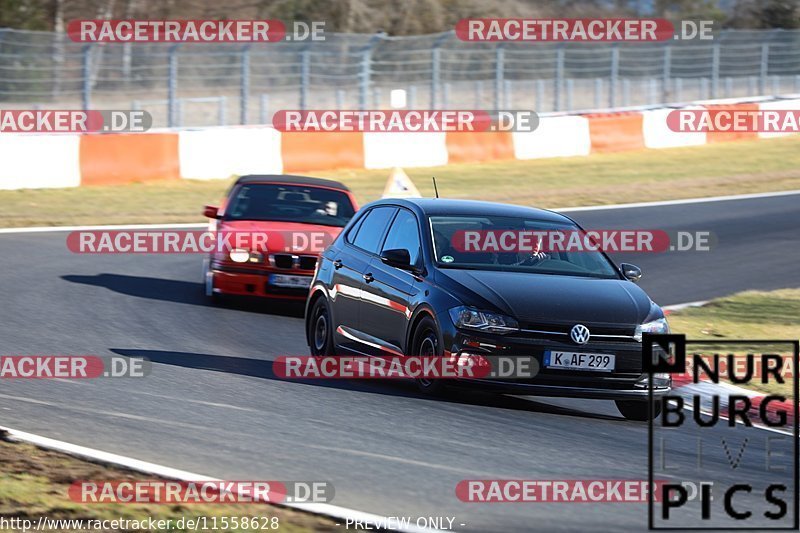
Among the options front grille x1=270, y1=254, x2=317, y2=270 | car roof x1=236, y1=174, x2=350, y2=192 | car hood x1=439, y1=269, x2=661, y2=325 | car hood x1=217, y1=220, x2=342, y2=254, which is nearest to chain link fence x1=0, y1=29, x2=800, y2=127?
car roof x1=236, y1=174, x2=350, y2=192

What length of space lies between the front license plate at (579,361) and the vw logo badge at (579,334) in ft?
0.30

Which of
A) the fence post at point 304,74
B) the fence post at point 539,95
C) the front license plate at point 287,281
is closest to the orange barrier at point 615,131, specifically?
the fence post at point 539,95

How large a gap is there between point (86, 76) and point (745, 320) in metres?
15.4

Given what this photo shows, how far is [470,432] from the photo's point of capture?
8.74 meters

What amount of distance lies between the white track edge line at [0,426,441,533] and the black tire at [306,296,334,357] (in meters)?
3.65

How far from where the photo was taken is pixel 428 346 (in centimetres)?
996

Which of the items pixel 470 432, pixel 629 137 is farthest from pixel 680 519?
pixel 629 137

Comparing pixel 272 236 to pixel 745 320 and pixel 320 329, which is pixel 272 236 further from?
pixel 745 320

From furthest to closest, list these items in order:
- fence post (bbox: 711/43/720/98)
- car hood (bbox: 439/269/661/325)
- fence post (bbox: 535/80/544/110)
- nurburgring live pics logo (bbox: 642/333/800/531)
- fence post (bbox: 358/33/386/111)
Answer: fence post (bbox: 711/43/720/98)
fence post (bbox: 535/80/544/110)
fence post (bbox: 358/33/386/111)
car hood (bbox: 439/269/661/325)
nurburgring live pics logo (bbox: 642/333/800/531)

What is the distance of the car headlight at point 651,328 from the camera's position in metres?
9.56

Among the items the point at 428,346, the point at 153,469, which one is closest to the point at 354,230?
the point at 428,346

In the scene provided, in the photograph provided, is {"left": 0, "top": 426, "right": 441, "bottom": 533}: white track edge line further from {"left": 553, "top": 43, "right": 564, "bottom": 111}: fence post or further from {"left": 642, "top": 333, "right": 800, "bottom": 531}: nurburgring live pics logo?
{"left": 553, "top": 43, "right": 564, "bottom": 111}: fence post

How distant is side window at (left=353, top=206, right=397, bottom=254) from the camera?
11348mm

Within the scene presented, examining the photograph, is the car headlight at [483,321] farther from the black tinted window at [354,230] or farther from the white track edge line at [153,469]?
the white track edge line at [153,469]
